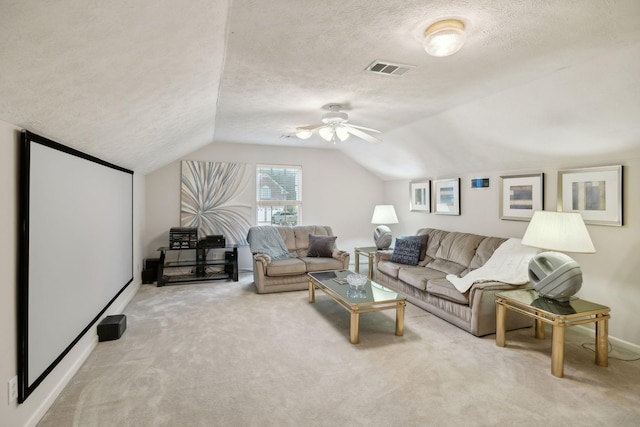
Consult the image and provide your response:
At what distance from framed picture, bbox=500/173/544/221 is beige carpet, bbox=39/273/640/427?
1385 mm

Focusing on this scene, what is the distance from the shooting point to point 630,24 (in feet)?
6.47

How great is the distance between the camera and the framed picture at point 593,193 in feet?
10.2

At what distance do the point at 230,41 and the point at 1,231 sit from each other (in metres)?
1.72

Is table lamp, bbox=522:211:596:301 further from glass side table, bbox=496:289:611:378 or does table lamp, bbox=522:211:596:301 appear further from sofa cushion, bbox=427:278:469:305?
sofa cushion, bbox=427:278:469:305

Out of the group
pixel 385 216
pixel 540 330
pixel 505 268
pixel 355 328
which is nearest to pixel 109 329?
pixel 355 328

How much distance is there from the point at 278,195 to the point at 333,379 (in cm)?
440

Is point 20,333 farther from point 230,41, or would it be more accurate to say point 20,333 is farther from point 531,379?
point 531,379

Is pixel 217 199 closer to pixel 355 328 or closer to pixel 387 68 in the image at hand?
pixel 355 328

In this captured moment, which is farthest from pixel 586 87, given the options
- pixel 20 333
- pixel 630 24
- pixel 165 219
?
pixel 165 219

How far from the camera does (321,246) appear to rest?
542cm

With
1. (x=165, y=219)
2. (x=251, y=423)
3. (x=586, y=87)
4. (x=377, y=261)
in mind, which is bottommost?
(x=251, y=423)

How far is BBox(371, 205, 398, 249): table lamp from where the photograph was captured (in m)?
5.57

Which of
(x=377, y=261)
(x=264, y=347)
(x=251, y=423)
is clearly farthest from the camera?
(x=377, y=261)

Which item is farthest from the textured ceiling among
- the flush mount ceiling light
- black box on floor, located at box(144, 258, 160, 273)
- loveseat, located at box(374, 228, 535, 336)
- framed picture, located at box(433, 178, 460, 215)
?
black box on floor, located at box(144, 258, 160, 273)
